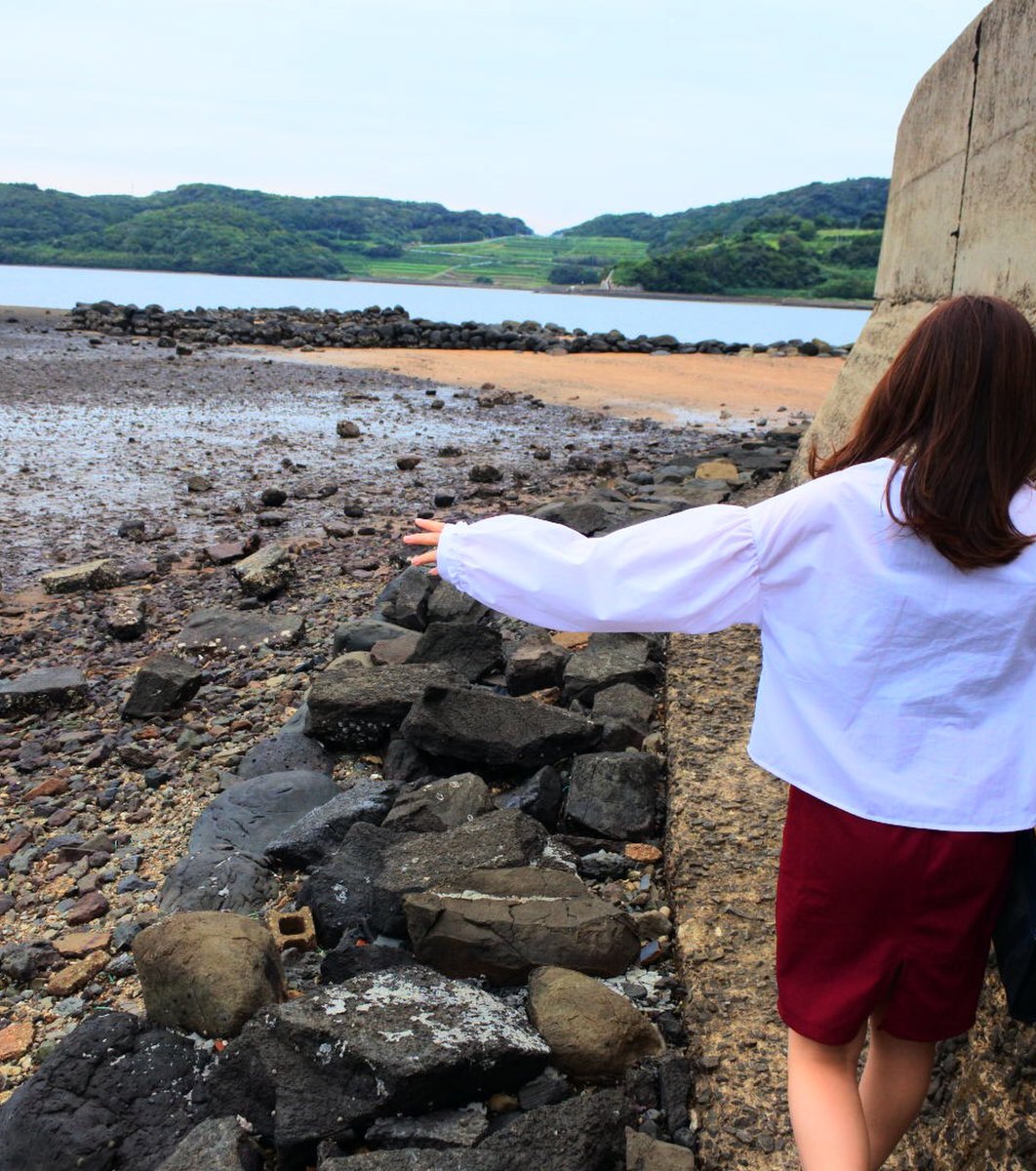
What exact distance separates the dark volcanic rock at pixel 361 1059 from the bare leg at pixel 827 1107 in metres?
0.72

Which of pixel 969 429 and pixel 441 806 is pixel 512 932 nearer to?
pixel 441 806

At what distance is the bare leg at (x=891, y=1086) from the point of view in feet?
6.29

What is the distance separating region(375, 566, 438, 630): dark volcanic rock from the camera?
575 cm

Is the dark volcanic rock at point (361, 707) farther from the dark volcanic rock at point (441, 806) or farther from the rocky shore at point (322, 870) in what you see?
the dark volcanic rock at point (441, 806)

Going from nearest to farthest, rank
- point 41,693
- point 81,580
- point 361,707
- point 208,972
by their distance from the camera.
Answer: point 208,972, point 361,707, point 41,693, point 81,580

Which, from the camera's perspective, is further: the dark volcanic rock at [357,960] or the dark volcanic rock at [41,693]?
the dark volcanic rock at [41,693]

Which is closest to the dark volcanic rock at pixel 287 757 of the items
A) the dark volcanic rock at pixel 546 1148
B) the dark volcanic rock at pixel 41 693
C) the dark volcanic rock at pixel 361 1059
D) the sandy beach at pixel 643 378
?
the dark volcanic rock at pixel 41 693

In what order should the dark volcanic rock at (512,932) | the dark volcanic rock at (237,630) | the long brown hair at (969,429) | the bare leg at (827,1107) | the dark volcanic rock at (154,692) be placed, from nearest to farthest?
the long brown hair at (969,429) → the bare leg at (827,1107) → the dark volcanic rock at (512,932) → the dark volcanic rock at (154,692) → the dark volcanic rock at (237,630)

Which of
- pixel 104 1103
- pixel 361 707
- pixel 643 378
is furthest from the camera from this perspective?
pixel 643 378

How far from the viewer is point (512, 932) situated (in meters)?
2.83

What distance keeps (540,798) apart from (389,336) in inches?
948

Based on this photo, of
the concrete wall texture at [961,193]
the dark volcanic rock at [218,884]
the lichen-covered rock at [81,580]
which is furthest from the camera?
the lichen-covered rock at [81,580]

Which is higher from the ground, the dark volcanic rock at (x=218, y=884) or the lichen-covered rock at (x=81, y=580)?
the lichen-covered rock at (x=81, y=580)

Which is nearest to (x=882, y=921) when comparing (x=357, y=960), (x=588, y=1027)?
(x=588, y=1027)
